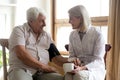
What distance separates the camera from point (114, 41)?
118 inches

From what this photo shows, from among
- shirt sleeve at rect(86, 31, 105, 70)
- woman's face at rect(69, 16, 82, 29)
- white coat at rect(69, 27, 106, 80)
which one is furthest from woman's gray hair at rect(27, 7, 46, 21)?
shirt sleeve at rect(86, 31, 105, 70)

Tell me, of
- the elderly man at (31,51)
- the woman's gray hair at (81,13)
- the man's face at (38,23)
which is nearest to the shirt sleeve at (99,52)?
the woman's gray hair at (81,13)

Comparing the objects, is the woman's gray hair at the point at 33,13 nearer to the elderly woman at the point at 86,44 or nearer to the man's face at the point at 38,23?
the man's face at the point at 38,23

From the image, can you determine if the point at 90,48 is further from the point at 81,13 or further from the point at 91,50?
the point at 81,13

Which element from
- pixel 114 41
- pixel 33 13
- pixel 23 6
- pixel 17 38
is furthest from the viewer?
pixel 23 6

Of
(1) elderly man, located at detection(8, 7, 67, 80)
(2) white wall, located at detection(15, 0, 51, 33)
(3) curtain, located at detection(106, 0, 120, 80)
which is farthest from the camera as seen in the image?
(2) white wall, located at detection(15, 0, 51, 33)

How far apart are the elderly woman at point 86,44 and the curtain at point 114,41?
75 centimetres

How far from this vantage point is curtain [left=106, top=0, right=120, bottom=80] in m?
2.94

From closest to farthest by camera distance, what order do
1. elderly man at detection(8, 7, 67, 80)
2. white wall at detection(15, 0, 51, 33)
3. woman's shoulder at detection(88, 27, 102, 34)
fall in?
elderly man at detection(8, 7, 67, 80), woman's shoulder at detection(88, 27, 102, 34), white wall at detection(15, 0, 51, 33)

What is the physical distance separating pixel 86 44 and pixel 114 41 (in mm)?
837

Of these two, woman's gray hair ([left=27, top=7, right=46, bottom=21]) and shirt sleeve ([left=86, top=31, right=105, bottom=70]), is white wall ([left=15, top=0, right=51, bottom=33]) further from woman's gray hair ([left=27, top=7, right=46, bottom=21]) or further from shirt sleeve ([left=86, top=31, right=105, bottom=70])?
shirt sleeve ([left=86, top=31, right=105, bottom=70])

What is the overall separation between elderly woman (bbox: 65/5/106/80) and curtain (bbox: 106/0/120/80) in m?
0.75

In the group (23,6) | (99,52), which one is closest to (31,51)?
(99,52)

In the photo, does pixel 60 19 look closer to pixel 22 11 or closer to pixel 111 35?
pixel 22 11
